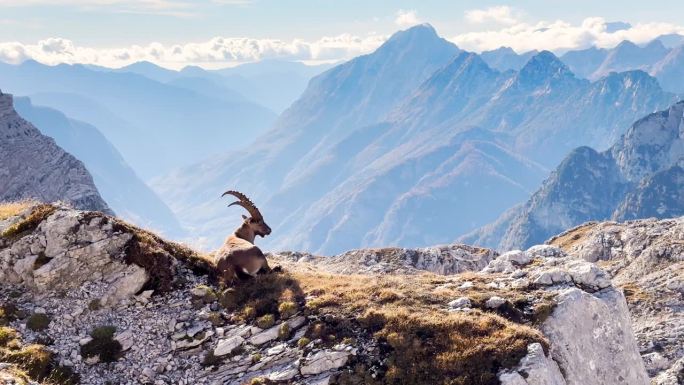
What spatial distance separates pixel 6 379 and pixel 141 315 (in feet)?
23.3

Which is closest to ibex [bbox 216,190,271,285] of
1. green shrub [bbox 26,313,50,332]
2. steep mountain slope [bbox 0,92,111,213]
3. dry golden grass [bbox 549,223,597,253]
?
green shrub [bbox 26,313,50,332]

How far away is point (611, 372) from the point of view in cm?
2130

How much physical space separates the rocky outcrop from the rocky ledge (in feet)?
39.2

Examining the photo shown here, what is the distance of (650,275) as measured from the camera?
146 feet

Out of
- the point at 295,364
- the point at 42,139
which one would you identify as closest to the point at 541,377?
the point at 295,364

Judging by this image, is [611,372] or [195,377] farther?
[611,372]

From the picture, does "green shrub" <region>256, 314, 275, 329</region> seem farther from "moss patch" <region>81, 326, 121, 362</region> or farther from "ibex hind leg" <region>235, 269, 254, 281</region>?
"moss patch" <region>81, 326, 121, 362</region>

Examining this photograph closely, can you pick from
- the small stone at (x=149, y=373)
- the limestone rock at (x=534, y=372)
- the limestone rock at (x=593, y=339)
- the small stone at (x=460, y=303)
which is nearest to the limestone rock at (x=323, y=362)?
the small stone at (x=460, y=303)

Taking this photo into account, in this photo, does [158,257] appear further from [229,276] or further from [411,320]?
[411,320]

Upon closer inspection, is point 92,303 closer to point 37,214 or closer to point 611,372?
point 37,214

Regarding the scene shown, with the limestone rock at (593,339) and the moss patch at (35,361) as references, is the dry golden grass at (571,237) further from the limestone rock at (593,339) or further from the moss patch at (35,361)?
the moss patch at (35,361)

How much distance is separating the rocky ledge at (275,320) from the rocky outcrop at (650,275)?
12.0 metres

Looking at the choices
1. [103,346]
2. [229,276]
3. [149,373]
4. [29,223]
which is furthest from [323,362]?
[29,223]

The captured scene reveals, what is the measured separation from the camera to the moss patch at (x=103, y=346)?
20.1 metres
